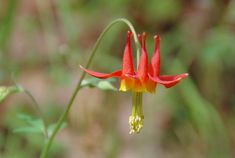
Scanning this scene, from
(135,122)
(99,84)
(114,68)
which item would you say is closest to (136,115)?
(135,122)

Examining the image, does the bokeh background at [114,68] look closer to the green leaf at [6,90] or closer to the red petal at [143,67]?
the green leaf at [6,90]

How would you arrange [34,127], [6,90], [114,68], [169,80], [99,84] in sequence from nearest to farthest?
[169,80] < [6,90] < [99,84] < [34,127] < [114,68]

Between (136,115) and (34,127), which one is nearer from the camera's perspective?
(136,115)

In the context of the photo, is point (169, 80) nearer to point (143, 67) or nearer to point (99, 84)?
point (143, 67)

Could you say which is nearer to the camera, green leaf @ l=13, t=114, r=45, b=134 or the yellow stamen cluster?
the yellow stamen cluster

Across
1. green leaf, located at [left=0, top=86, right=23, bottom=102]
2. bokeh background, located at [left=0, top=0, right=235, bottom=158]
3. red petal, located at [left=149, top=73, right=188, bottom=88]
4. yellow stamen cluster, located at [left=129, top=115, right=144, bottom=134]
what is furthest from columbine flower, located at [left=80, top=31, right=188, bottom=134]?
bokeh background, located at [left=0, top=0, right=235, bottom=158]

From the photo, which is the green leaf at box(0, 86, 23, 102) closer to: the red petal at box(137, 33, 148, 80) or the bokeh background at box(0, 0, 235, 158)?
the red petal at box(137, 33, 148, 80)

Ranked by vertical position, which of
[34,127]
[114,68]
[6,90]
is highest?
[114,68]

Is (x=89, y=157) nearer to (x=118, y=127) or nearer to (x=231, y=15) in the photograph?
(x=118, y=127)

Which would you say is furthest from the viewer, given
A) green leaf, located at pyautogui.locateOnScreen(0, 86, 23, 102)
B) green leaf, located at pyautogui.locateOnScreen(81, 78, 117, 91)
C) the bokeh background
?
the bokeh background
